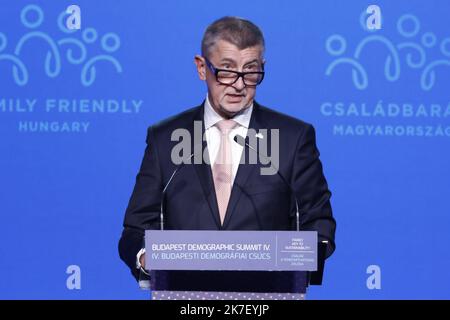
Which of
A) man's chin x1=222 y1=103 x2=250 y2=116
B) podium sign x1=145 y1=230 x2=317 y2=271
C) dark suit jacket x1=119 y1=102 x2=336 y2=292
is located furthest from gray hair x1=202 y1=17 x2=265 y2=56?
podium sign x1=145 y1=230 x2=317 y2=271

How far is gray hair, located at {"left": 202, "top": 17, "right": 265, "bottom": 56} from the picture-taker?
12.7 ft

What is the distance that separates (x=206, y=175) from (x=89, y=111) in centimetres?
77

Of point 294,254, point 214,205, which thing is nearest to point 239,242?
point 294,254

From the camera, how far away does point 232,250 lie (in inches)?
122

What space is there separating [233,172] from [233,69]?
1.56ft

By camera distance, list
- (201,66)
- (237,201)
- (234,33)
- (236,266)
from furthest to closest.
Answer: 1. (201,66)
2. (234,33)
3. (237,201)
4. (236,266)

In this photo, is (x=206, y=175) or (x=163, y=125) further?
(x=163, y=125)

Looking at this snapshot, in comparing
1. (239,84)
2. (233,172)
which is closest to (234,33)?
(239,84)

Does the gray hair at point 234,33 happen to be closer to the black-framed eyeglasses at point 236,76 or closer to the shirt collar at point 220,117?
the black-framed eyeglasses at point 236,76

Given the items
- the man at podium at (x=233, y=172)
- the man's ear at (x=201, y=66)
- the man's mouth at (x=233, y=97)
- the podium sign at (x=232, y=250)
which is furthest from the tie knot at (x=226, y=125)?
the podium sign at (x=232, y=250)

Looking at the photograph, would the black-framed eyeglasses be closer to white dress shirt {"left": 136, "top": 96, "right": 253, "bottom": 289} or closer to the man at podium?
the man at podium

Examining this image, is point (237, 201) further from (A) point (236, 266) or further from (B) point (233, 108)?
(A) point (236, 266)

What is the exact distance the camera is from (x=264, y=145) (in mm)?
3918
